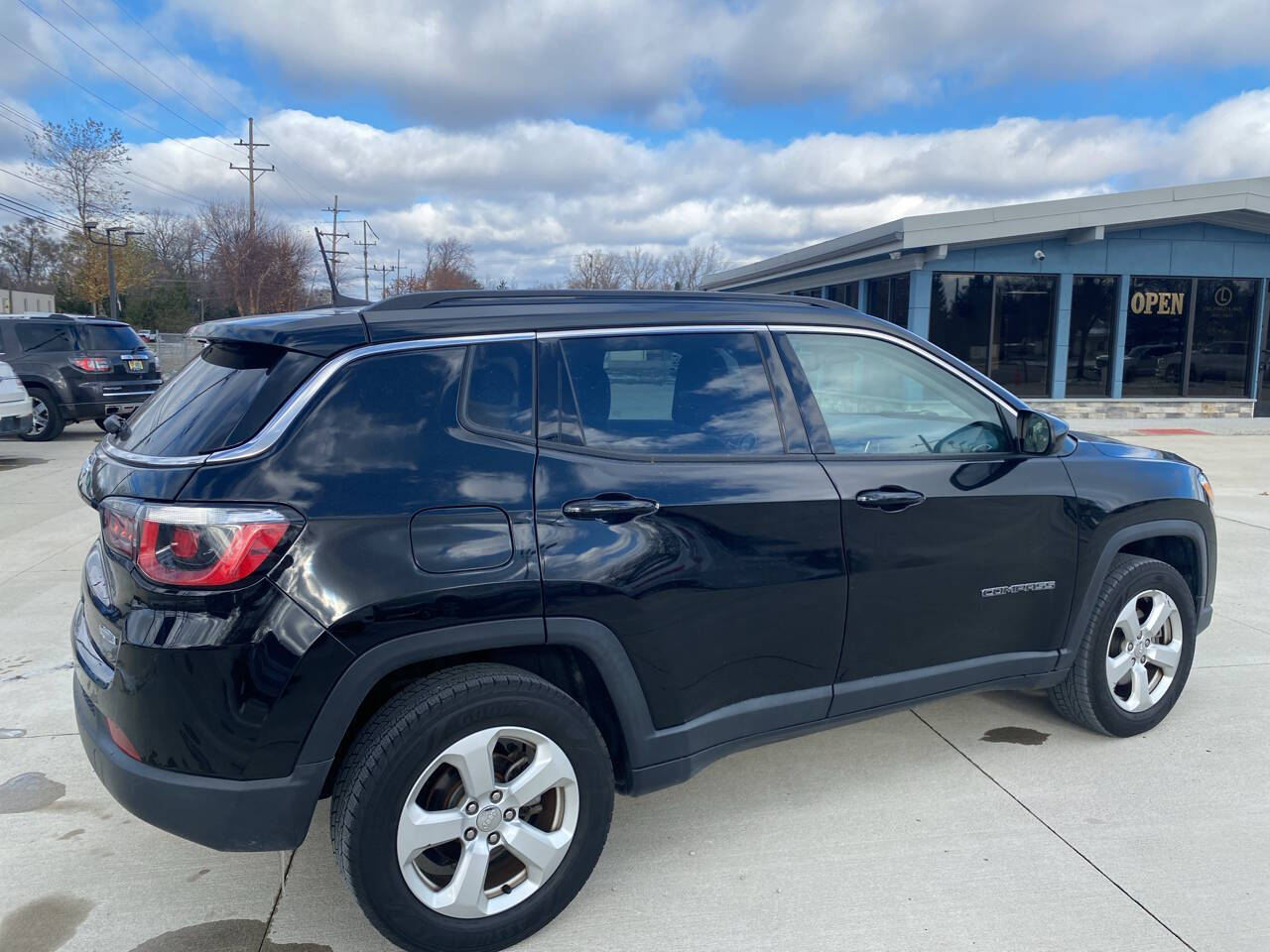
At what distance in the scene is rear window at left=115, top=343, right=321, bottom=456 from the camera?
8.23ft

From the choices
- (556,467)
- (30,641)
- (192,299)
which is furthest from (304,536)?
(192,299)

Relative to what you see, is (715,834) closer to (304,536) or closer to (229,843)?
(229,843)

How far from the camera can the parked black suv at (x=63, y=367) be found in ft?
45.5

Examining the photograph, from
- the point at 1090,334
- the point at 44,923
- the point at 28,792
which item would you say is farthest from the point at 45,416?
the point at 1090,334

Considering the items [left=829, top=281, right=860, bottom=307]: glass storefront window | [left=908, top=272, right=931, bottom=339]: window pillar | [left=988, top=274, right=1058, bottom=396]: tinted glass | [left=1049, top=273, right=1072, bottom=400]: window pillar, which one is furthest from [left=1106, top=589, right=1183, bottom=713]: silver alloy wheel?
[left=829, top=281, right=860, bottom=307]: glass storefront window

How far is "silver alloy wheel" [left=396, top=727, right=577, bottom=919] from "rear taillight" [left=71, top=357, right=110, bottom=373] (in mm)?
13855

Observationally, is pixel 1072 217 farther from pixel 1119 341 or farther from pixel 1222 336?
pixel 1222 336

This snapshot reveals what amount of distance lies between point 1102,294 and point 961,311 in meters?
2.83

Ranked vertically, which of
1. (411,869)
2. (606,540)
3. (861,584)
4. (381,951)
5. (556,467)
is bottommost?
(381,951)

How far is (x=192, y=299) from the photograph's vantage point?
52188 mm

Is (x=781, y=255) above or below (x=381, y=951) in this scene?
above

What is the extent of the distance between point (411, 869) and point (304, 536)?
37.6 inches

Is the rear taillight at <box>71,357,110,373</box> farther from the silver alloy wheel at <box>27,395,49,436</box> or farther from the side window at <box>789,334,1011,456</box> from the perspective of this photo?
the side window at <box>789,334,1011,456</box>

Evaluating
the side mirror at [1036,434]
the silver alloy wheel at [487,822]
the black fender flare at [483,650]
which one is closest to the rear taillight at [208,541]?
the black fender flare at [483,650]
